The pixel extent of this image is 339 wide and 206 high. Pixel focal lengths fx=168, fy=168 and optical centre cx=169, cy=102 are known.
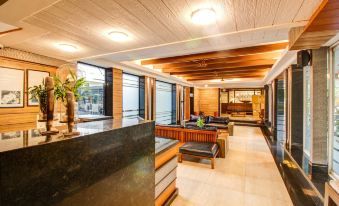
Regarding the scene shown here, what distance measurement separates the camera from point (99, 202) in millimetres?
1313

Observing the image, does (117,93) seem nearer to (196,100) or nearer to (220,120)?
(220,120)

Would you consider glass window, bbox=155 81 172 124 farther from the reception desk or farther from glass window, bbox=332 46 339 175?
the reception desk

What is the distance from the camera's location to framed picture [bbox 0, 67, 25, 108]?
3.00m

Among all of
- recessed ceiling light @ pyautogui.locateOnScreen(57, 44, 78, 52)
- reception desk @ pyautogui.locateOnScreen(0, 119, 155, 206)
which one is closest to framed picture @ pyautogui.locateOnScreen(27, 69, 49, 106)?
recessed ceiling light @ pyautogui.locateOnScreen(57, 44, 78, 52)

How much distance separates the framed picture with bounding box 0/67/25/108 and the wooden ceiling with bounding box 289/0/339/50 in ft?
15.1

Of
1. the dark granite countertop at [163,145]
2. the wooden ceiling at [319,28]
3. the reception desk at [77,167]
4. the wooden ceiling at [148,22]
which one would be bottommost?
the dark granite countertop at [163,145]

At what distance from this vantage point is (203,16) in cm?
190

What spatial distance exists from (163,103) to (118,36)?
6482mm

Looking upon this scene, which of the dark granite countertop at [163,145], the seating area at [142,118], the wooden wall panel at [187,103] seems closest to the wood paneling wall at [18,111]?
the seating area at [142,118]

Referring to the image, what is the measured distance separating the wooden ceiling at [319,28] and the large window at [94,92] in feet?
14.9

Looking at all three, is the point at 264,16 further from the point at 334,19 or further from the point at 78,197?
the point at 78,197

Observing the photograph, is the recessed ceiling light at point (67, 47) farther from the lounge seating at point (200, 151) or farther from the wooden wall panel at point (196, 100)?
the wooden wall panel at point (196, 100)

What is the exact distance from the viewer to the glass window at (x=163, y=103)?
8.41m

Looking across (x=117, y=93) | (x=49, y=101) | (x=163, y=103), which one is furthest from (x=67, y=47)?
(x=163, y=103)
